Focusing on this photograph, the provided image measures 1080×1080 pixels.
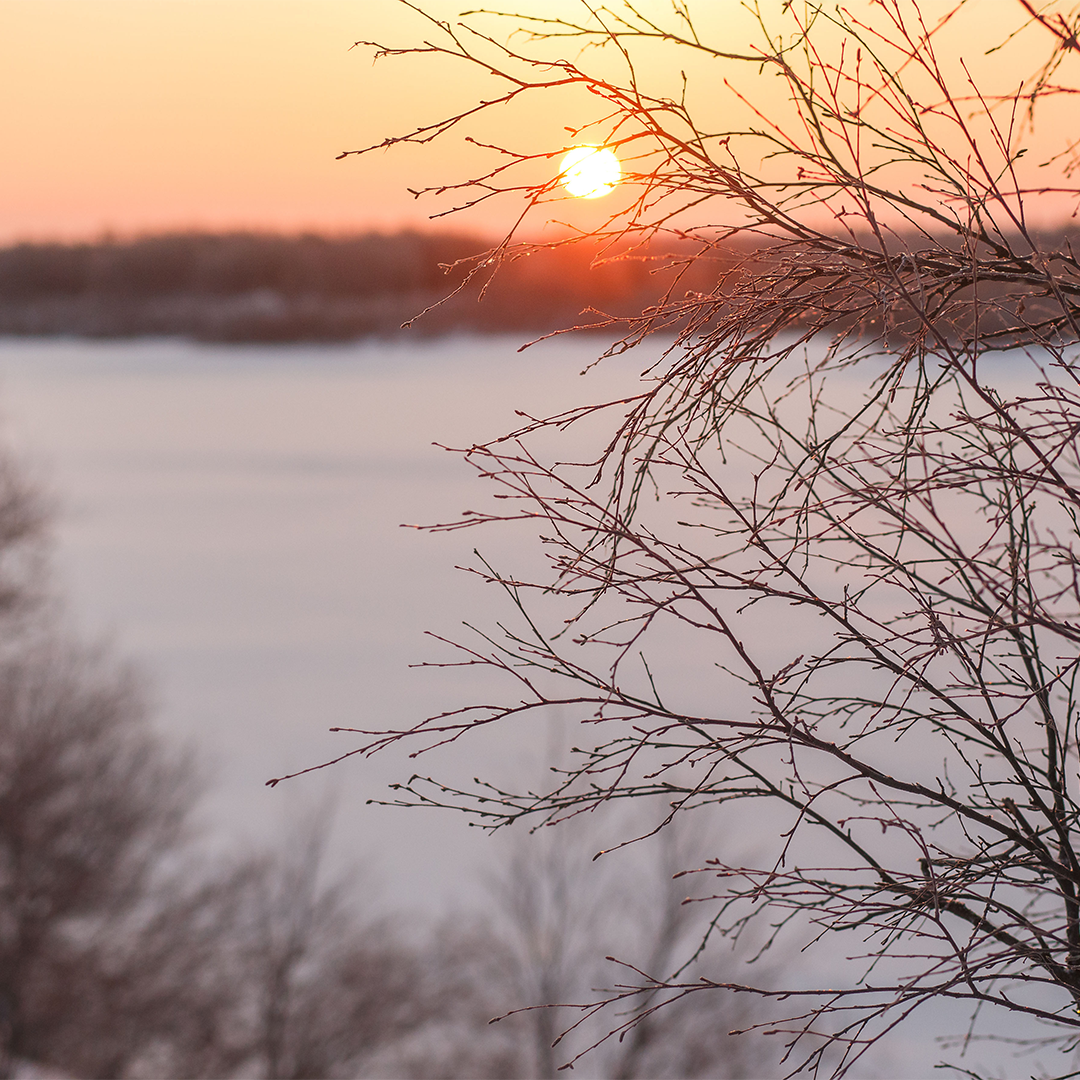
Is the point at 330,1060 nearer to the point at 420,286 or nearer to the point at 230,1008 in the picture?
the point at 230,1008

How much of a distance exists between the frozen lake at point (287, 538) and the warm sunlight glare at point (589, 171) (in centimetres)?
2982

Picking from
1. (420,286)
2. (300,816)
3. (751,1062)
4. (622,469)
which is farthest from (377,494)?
(622,469)

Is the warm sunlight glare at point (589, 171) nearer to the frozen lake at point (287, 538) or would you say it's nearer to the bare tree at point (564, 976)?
the bare tree at point (564, 976)

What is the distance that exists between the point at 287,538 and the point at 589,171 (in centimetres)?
5569

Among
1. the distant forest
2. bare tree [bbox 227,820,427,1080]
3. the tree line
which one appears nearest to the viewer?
the tree line

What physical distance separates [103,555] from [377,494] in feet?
46.8

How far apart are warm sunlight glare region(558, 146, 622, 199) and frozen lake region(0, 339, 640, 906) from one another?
2982 centimetres

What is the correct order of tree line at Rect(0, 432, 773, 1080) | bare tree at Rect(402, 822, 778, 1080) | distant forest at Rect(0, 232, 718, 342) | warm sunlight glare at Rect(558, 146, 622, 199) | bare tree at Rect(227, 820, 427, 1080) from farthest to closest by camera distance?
1. distant forest at Rect(0, 232, 718, 342)
2. bare tree at Rect(402, 822, 778, 1080)
3. bare tree at Rect(227, 820, 427, 1080)
4. tree line at Rect(0, 432, 773, 1080)
5. warm sunlight glare at Rect(558, 146, 622, 199)

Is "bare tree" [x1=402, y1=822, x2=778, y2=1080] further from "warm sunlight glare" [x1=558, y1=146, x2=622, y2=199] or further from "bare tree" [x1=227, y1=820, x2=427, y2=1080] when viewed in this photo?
"warm sunlight glare" [x1=558, y1=146, x2=622, y2=199]

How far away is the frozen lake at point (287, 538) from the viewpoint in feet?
137

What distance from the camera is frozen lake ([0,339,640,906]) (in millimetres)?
41906

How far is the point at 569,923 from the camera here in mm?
24609

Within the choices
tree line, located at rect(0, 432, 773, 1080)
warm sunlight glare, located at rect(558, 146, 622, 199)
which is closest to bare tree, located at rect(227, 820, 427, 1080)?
tree line, located at rect(0, 432, 773, 1080)

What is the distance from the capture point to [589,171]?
281 centimetres
